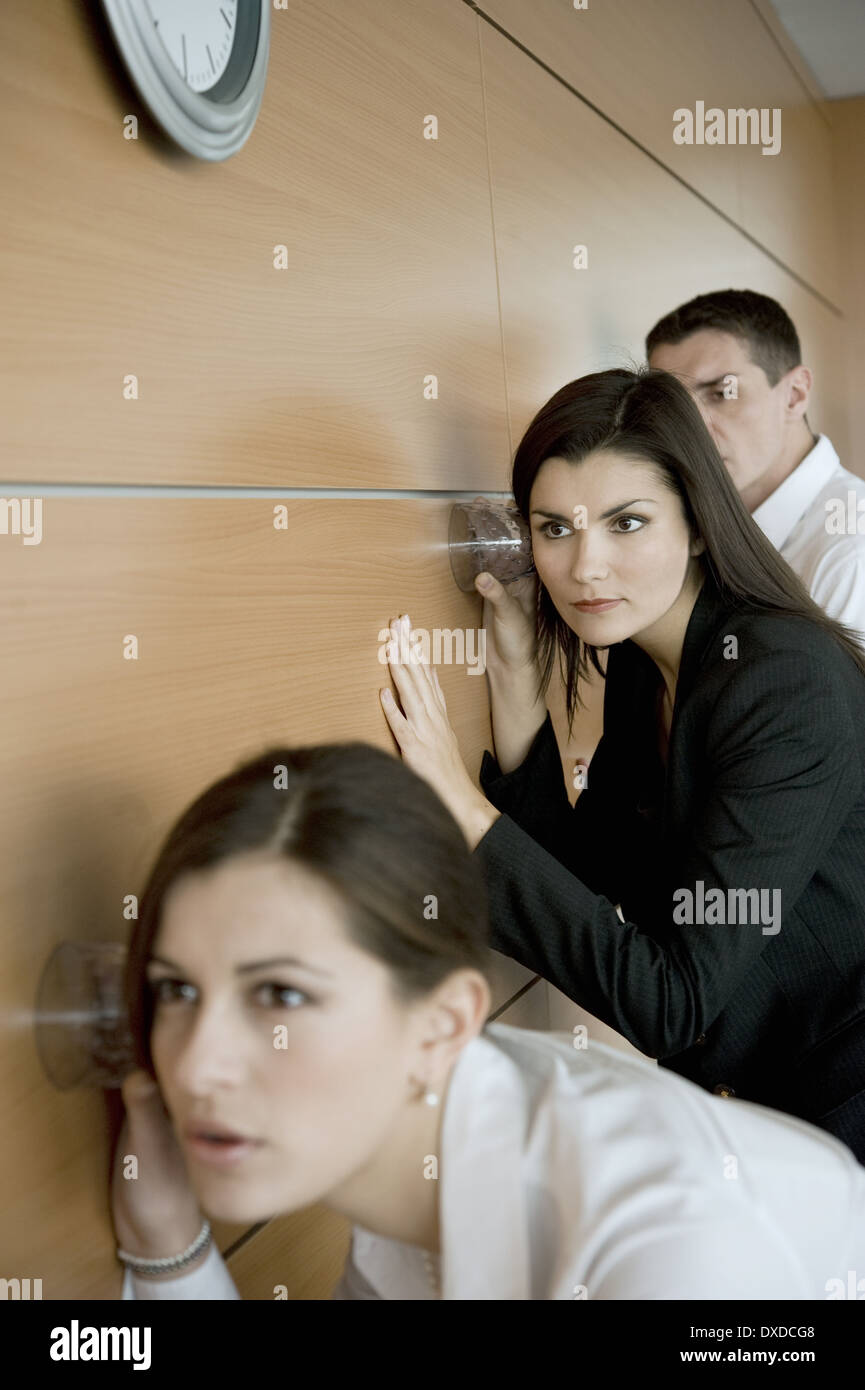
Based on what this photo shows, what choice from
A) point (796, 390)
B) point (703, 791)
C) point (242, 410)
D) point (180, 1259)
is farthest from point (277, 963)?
point (796, 390)

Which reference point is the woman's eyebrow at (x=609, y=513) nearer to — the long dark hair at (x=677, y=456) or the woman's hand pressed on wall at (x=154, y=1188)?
the long dark hair at (x=677, y=456)

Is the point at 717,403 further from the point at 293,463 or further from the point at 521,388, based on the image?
the point at 293,463

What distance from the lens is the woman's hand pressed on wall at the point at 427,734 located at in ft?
4.42

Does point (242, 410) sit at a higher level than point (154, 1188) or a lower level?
higher

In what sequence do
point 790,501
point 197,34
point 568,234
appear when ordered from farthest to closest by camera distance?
point 790,501, point 568,234, point 197,34

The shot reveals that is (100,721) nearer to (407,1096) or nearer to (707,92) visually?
(407,1096)

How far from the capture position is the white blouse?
2.46 feet

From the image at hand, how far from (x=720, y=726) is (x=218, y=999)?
0.81 metres

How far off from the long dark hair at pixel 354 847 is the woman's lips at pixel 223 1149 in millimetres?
90

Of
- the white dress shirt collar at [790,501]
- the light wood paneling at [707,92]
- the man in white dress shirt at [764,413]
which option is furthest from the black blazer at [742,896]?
the white dress shirt collar at [790,501]

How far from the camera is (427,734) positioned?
1427mm

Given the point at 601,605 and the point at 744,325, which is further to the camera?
the point at 744,325

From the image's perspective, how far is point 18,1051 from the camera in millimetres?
858

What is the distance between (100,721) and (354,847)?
29 centimetres
